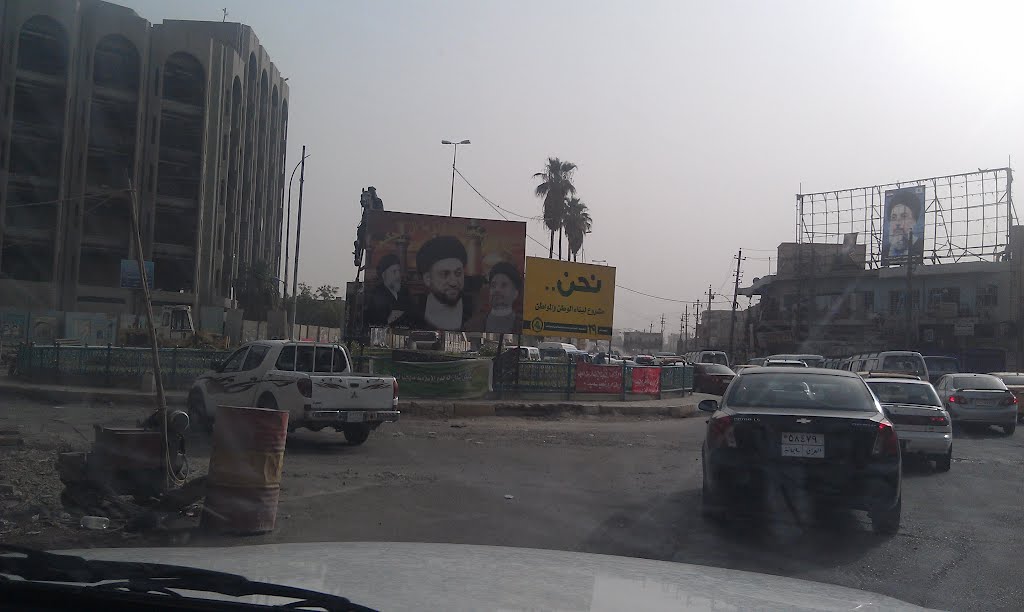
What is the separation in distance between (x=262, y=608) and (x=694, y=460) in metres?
11.3

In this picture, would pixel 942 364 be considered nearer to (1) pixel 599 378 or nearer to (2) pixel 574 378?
(1) pixel 599 378

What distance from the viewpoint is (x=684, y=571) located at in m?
3.39

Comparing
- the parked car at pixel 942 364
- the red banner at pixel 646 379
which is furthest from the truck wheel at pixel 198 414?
the parked car at pixel 942 364

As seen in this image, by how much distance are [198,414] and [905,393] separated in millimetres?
11802

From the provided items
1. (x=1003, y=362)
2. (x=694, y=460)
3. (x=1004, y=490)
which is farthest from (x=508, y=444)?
(x=1003, y=362)

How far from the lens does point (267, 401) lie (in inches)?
523

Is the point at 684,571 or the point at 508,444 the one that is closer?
the point at 684,571

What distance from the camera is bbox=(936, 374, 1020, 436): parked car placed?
63.2 feet

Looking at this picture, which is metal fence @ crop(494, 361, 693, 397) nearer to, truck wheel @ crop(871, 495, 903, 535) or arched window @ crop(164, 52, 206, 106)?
truck wheel @ crop(871, 495, 903, 535)

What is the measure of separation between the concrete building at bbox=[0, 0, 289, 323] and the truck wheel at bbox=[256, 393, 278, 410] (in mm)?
41165

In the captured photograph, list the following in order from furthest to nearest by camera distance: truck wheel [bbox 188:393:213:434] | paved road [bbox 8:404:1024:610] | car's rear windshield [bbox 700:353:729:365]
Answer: car's rear windshield [bbox 700:353:729:365] < truck wheel [bbox 188:393:213:434] < paved road [bbox 8:404:1024:610]

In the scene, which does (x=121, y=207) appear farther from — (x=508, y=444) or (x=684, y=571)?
(x=684, y=571)

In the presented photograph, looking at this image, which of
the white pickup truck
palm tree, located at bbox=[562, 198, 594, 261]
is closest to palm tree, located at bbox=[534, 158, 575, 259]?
palm tree, located at bbox=[562, 198, 594, 261]

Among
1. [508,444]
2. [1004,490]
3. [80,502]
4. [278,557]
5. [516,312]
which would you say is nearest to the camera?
[278,557]
